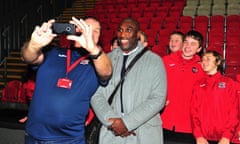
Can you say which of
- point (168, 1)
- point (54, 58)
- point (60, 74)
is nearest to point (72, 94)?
point (60, 74)

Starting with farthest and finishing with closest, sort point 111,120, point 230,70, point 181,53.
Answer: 1. point 230,70
2. point 181,53
3. point 111,120

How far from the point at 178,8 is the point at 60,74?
6.38 metres

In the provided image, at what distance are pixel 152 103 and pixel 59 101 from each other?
59cm

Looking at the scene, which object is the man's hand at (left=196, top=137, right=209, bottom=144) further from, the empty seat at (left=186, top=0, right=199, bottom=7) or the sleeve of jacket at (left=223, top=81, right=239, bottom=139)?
the empty seat at (left=186, top=0, right=199, bottom=7)

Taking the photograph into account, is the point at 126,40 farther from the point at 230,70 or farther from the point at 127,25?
the point at 230,70

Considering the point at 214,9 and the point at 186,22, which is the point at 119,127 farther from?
the point at 214,9

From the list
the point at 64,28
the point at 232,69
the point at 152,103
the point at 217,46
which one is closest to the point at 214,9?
the point at 217,46

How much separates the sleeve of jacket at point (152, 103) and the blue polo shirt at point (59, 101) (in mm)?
308

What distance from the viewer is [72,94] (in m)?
1.60

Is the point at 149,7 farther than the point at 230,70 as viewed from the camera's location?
Yes

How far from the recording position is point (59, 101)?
5.24ft

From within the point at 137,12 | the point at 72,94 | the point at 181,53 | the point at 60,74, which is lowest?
the point at 72,94

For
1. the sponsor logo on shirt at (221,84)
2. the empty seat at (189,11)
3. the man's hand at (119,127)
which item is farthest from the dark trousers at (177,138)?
the empty seat at (189,11)

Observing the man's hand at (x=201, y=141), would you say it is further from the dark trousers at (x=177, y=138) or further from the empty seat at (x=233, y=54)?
the empty seat at (x=233, y=54)
